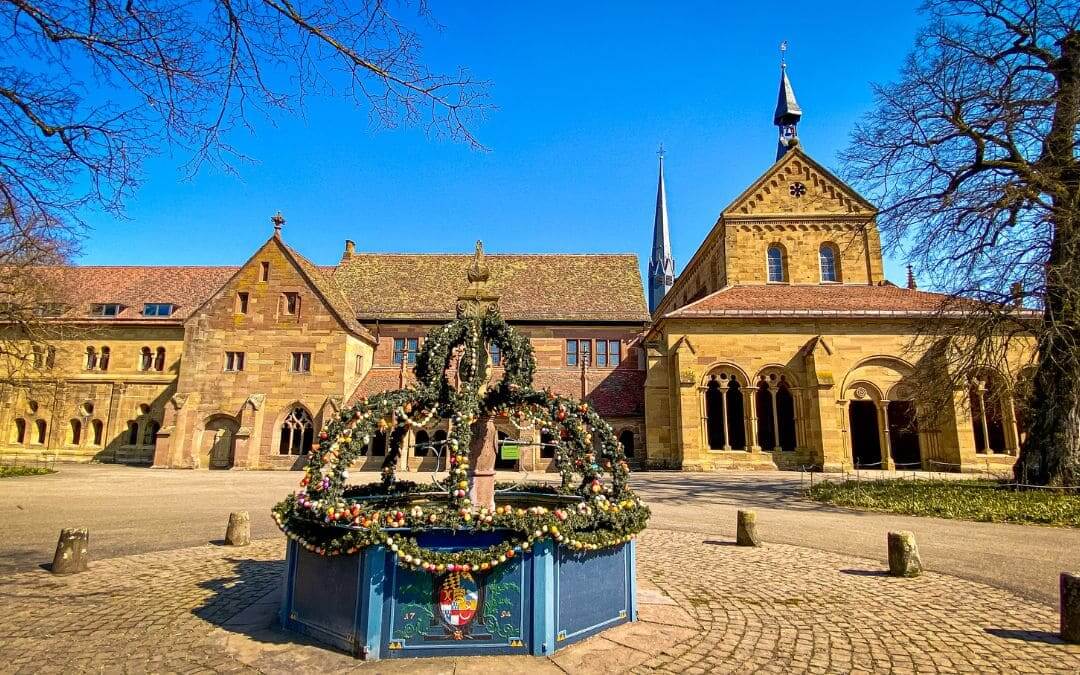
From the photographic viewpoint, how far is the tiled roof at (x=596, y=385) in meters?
29.5

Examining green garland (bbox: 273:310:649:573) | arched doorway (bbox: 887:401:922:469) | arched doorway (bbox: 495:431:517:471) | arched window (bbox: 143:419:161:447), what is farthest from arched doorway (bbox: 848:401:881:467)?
arched window (bbox: 143:419:161:447)

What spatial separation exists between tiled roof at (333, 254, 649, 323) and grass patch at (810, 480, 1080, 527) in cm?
1752

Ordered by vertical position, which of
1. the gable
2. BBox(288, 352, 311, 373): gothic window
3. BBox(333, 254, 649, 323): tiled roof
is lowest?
BBox(288, 352, 311, 373): gothic window

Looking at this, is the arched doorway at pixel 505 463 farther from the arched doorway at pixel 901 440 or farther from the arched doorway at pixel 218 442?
the arched doorway at pixel 901 440

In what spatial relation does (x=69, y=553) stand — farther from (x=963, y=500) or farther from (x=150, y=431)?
(x=150, y=431)

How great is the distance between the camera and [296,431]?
29578 mm

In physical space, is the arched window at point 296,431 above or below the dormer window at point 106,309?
below

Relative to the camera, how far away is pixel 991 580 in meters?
7.56

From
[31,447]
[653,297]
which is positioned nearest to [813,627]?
[31,447]

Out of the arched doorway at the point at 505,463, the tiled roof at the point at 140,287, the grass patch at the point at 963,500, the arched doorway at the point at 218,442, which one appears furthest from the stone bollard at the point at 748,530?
the tiled roof at the point at 140,287

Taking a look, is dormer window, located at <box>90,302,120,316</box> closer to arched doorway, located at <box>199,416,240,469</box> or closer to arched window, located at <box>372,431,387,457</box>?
arched doorway, located at <box>199,416,240,469</box>

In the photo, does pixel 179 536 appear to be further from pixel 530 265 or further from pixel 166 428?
pixel 530 265

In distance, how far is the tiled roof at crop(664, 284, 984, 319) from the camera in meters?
26.8

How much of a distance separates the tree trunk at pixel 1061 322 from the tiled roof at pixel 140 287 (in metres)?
41.4
